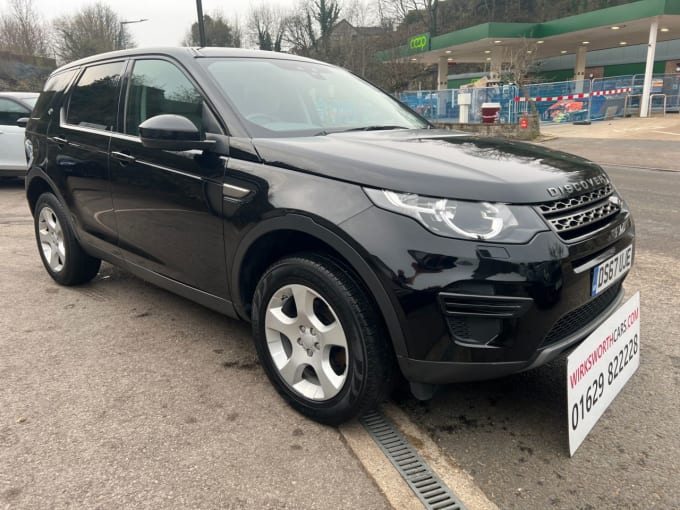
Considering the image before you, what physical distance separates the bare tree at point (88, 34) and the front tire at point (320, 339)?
36.2 metres

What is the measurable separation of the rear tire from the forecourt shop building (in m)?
23.1

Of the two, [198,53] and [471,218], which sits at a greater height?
[198,53]

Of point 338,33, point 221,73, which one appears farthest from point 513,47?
point 221,73

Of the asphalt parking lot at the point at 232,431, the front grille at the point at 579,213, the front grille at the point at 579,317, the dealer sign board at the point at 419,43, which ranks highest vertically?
the dealer sign board at the point at 419,43

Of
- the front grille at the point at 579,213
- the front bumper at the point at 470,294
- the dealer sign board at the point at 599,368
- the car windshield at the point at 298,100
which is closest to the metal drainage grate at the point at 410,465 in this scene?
the front bumper at the point at 470,294

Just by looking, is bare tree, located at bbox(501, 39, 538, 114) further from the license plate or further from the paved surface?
the paved surface

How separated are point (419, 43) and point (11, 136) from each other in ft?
106

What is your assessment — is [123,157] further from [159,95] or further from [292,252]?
[292,252]

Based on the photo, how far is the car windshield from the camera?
2.84 metres

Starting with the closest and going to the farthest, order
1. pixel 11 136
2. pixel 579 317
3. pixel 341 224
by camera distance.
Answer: pixel 341 224 < pixel 579 317 < pixel 11 136

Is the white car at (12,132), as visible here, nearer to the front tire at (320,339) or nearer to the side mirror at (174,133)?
the side mirror at (174,133)

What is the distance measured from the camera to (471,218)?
2035mm

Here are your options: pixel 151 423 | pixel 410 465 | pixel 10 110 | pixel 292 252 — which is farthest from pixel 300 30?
pixel 410 465

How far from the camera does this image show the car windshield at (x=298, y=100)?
284cm
